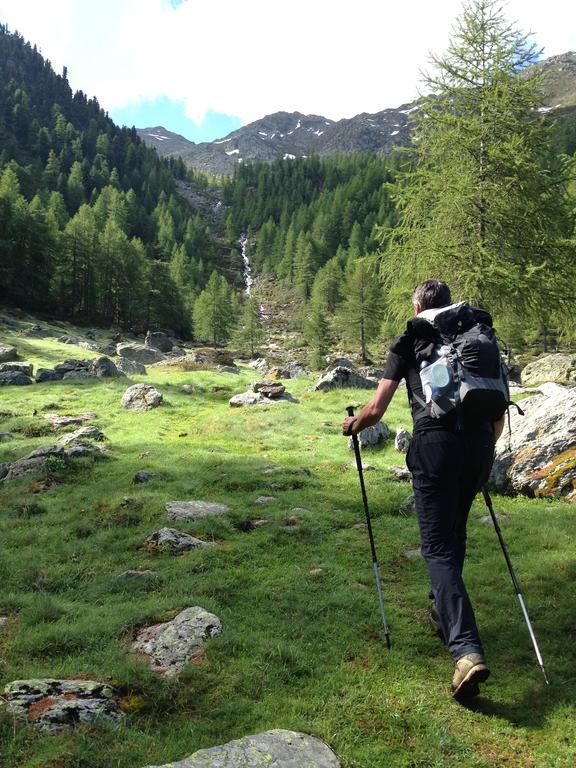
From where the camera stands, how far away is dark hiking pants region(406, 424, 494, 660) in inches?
189

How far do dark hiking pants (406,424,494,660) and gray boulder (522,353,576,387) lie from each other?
3520 cm

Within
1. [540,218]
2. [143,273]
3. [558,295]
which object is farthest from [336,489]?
[143,273]

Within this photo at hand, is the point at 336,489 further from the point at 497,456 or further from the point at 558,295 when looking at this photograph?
the point at 558,295

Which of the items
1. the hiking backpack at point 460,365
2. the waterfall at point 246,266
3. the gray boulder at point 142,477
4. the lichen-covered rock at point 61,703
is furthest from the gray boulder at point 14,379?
the waterfall at point 246,266

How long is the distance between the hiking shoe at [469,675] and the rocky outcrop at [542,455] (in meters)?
7.51

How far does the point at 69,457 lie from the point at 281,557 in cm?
920

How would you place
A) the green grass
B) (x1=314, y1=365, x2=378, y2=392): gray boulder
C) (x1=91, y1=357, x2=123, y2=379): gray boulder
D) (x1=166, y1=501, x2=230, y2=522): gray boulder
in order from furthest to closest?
1. (x1=91, y1=357, x2=123, y2=379): gray boulder
2. (x1=314, y1=365, x2=378, y2=392): gray boulder
3. (x1=166, y1=501, x2=230, y2=522): gray boulder
4. the green grass

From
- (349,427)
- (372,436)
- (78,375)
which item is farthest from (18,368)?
(349,427)

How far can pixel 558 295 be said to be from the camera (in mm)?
16734

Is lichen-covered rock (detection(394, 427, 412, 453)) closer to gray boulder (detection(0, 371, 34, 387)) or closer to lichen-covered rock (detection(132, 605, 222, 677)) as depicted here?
lichen-covered rock (detection(132, 605, 222, 677))

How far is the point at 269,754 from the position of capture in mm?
3832

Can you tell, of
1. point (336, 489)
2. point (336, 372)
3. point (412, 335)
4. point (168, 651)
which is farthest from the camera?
point (336, 372)

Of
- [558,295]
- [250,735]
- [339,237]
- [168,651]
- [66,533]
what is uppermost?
[339,237]

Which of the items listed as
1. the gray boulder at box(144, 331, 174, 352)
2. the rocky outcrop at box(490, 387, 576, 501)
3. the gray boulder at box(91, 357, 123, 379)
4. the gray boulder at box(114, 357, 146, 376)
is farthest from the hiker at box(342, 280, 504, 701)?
the gray boulder at box(144, 331, 174, 352)
